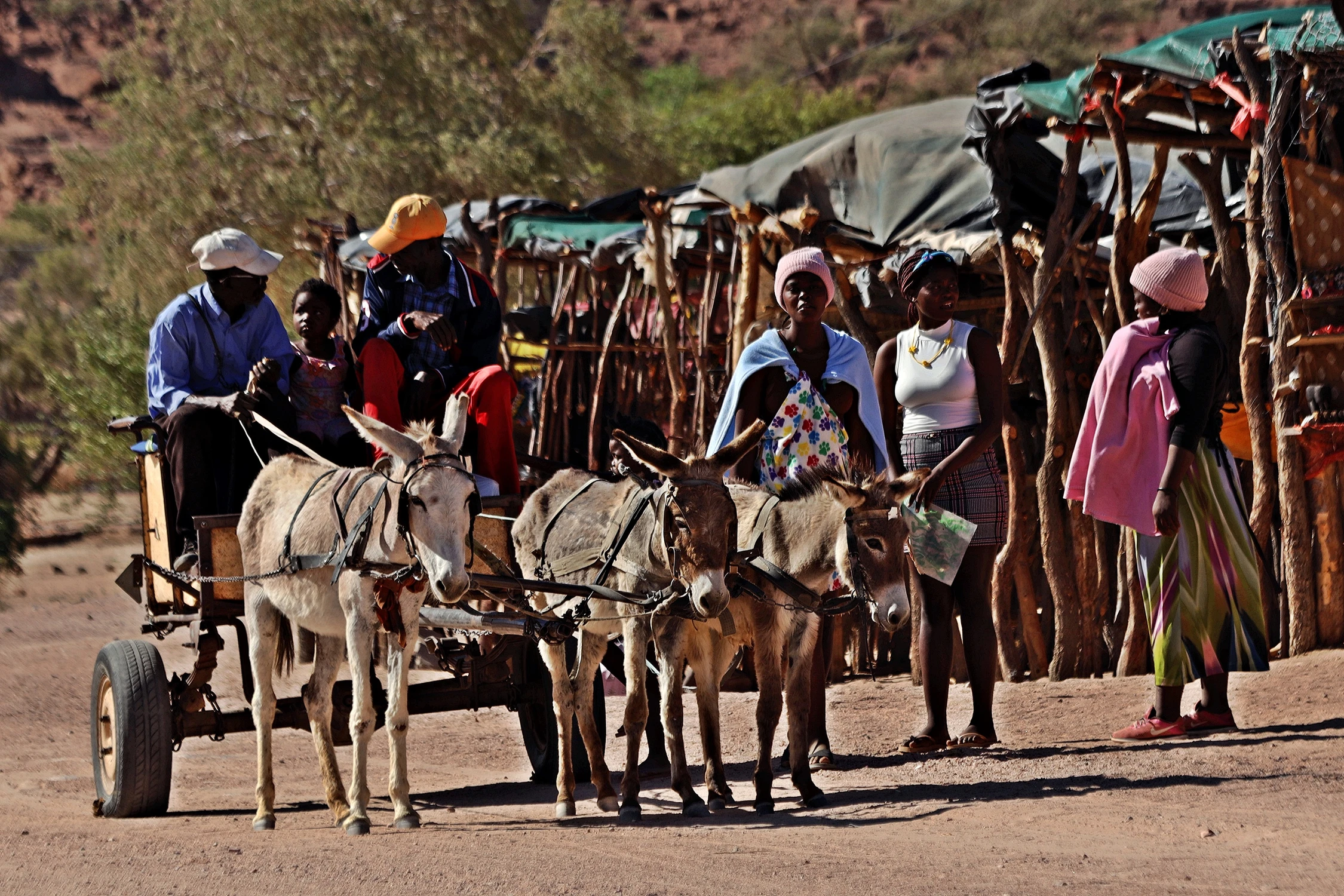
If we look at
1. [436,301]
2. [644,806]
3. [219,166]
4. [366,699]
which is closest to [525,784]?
[644,806]

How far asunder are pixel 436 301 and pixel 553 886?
12.0 feet

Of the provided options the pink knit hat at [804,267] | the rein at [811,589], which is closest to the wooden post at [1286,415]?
the pink knit hat at [804,267]

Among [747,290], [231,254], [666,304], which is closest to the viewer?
[231,254]

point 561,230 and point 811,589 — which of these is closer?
point 811,589

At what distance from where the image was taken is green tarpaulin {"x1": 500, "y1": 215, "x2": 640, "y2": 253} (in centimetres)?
1205

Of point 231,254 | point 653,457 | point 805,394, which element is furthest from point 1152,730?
point 231,254

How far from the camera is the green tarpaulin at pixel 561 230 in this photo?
12.1 metres

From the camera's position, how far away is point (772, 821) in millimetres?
5551

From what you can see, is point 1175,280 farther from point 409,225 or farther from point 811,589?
point 409,225

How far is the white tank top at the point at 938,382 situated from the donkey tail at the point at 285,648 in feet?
9.78

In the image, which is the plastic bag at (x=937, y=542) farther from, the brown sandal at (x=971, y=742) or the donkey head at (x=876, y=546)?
the brown sandal at (x=971, y=742)

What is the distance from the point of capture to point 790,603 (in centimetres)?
576

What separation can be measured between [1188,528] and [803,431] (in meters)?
1.75

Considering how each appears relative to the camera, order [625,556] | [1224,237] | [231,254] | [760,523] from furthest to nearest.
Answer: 1. [1224,237]
2. [231,254]
3. [760,523]
4. [625,556]
